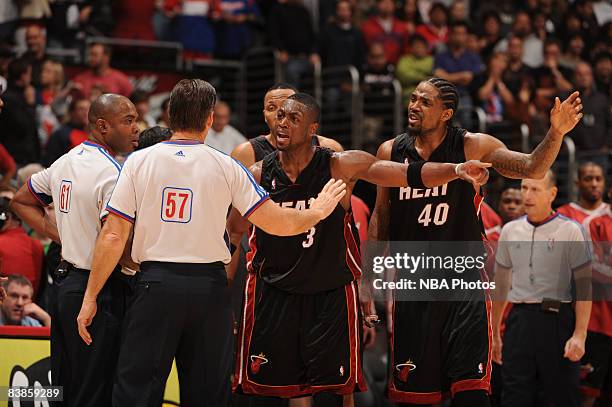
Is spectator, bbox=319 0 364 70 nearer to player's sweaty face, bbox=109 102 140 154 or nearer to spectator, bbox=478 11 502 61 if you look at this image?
spectator, bbox=478 11 502 61

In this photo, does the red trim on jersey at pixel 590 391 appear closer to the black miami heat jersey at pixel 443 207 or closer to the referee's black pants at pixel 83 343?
the black miami heat jersey at pixel 443 207

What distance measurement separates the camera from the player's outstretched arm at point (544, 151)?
242 inches

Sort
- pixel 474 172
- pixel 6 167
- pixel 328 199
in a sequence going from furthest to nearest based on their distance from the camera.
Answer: pixel 6 167, pixel 474 172, pixel 328 199

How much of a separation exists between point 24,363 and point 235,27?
25.6ft

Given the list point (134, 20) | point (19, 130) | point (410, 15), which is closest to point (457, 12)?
point (410, 15)

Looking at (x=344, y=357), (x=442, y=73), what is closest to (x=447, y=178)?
(x=344, y=357)

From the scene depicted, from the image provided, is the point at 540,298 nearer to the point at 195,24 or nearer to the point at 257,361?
the point at 257,361

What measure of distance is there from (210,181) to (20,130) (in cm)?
565

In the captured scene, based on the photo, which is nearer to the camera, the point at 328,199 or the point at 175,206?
the point at 175,206

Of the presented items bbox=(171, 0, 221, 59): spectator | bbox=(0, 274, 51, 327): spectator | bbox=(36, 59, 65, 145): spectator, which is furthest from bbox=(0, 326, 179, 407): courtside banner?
bbox=(171, 0, 221, 59): spectator

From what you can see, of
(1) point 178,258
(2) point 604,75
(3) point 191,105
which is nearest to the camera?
(1) point 178,258

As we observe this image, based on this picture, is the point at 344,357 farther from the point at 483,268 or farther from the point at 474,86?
the point at 474,86

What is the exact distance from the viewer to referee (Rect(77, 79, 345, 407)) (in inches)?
217

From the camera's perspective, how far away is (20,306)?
790 centimetres
